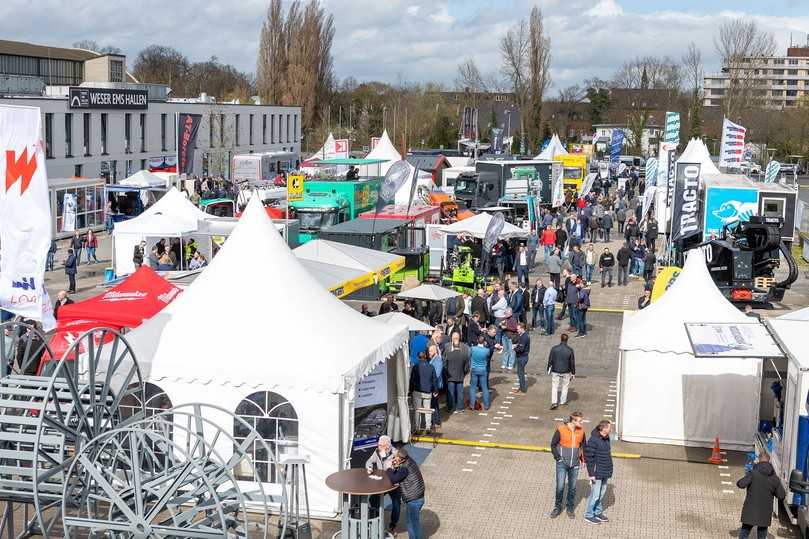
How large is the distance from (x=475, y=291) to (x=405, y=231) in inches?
140

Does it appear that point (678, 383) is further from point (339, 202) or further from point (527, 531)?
point (339, 202)

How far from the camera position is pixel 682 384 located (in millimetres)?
14359

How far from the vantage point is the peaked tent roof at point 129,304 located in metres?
15.0

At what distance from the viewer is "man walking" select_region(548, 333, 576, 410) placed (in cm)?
1570

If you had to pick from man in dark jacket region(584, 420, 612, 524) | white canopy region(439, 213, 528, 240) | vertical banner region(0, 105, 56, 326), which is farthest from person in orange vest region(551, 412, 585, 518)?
white canopy region(439, 213, 528, 240)

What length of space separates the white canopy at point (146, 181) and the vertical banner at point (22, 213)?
87.2 feet

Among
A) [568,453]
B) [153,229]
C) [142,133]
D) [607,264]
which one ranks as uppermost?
[142,133]

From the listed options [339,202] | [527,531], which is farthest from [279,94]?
[527,531]

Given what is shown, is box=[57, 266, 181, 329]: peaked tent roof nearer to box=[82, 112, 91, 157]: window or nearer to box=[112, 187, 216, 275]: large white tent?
box=[112, 187, 216, 275]: large white tent

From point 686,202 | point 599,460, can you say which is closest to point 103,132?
point 686,202

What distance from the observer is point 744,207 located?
30.0 metres

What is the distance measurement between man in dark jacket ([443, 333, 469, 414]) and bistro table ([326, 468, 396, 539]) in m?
5.47

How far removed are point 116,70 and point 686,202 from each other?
5814 centimetres

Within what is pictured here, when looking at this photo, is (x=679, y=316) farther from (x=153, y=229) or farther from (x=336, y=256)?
(x=153, y=229)
